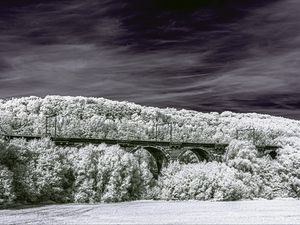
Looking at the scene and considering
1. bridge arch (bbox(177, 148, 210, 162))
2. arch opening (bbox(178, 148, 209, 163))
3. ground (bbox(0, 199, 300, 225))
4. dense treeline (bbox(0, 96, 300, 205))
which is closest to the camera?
ground (bbox(0, 199, 300, 225))

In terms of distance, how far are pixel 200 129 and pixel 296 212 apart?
80.6 meters

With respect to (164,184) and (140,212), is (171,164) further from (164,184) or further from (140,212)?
(140,212)

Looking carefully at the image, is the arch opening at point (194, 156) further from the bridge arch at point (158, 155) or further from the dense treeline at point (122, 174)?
the dense treeline at point (122, 174)

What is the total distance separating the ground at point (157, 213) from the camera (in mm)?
52156

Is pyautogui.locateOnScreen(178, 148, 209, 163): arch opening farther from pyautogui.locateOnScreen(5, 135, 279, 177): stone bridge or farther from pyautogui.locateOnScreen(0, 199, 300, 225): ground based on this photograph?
pyautogui.locateOnScreen(0, 199, 300, 225): ground

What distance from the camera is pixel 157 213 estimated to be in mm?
59031

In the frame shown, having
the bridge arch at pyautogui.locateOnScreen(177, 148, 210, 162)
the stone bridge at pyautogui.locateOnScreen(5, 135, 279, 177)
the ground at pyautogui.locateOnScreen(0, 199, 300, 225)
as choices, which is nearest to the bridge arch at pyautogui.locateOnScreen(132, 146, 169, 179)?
the stone bridge at pyautogui.locateOnScreen(5, 135, 279, 177)

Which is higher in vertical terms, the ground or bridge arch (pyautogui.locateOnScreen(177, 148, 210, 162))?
bridge arch (pyautogui.locateOnScreen(177, 148, 210, 162))

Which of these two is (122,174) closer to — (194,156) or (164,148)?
(164,148)

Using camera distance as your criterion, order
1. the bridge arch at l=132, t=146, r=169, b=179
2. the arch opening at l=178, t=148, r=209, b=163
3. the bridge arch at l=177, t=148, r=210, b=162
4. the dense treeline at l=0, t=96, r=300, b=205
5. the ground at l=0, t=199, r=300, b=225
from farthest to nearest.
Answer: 1. the arch opening at l=178, t=148, r=209, b=163
2. the bridge arch at l=177, t=148, r=210, b=162
3. the bridge arch at l=132, t=146, r=169, b=179
4. the dense treeline at l=0, t=96, r=300, b=205
5. the ground at l=0, t=199, r=300, b=225

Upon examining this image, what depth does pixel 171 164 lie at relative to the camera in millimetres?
83062

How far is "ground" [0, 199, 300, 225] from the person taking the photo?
52.2 m

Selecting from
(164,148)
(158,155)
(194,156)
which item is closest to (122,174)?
(158,155)

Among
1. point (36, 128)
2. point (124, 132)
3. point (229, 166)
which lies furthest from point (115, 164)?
point (124, 132)
